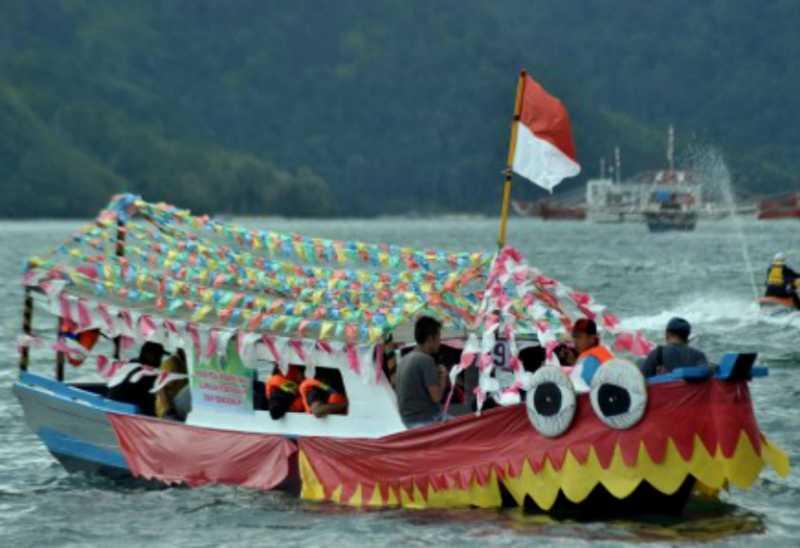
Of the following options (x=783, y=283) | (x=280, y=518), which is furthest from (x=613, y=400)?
(x=783, y=283)

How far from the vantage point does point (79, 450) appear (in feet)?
68.8

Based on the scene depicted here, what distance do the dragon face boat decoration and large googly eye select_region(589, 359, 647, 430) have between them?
1 centimetres

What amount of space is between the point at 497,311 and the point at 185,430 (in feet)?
14.2

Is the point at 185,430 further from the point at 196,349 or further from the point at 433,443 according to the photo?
the point at 433,443

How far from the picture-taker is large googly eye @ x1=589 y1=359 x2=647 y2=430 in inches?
627

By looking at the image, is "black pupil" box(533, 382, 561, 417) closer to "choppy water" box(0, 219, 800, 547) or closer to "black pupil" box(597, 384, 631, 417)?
"black pupil" box(597, 384, 631, 417)

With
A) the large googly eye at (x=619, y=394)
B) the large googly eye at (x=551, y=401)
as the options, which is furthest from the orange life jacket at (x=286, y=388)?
the large googly eye at (x=619, y=394)

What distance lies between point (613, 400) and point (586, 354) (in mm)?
950

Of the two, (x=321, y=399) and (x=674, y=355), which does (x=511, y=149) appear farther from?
(x=321, y=399)

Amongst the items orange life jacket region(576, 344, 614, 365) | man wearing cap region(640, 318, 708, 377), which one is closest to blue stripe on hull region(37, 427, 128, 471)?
orange life jacket region(576, 344, 614, 365)

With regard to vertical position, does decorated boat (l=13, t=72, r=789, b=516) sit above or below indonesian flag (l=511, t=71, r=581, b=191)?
below

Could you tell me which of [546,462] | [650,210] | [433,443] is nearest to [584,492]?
[546,462]

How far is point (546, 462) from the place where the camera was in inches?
655

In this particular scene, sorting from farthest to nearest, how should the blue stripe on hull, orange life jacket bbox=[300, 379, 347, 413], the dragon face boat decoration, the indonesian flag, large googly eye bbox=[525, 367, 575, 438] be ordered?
1. the blue stripe on hull
2. orange life jacket bbox=[300, 379, 347, 413]
3. the indonesian flag
4. large googly eye bbox=[525, 367, 575, 438]
5. the dragon face boat decoration
